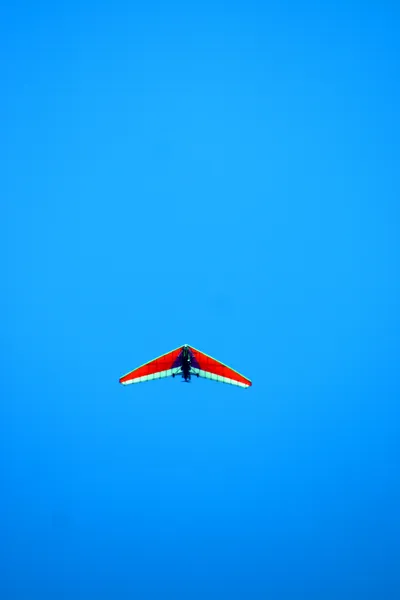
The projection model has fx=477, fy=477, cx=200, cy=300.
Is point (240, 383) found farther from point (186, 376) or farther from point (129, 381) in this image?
point (129, 381)

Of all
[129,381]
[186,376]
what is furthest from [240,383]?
[129,381]

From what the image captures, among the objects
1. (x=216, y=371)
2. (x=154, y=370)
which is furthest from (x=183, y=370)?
(x=216, y=371)

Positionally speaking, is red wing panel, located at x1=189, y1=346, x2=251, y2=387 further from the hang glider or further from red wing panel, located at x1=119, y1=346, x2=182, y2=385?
red wing panel, located at x1=119, y1=346, x2=182, y2=385

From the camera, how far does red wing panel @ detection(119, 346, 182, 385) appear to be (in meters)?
33.5

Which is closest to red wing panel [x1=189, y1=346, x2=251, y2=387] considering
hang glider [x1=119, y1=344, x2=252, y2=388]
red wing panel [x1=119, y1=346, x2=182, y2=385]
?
hang glider [x1=119, y1=344, x2=252, y2=388]

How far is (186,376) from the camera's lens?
32.9m

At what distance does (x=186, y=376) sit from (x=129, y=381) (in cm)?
428

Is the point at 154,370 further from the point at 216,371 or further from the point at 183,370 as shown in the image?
the point at 216,371

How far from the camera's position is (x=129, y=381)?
112ft

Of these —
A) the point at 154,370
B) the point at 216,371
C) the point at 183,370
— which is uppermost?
the point at 154,370

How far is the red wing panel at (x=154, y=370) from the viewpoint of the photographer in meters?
33.5

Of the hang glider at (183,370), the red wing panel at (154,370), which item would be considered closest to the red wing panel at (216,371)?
the hang glider at (183,370)

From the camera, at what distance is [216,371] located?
34.0m

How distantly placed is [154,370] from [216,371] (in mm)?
4416
